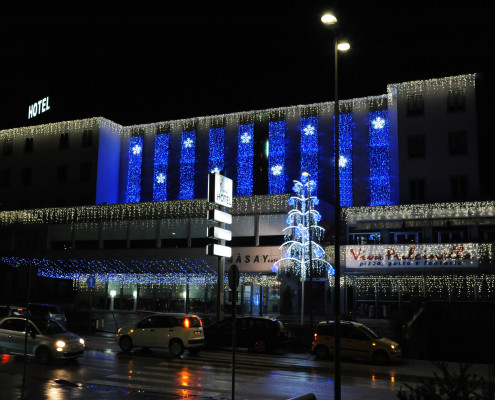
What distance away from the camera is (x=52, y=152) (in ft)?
148

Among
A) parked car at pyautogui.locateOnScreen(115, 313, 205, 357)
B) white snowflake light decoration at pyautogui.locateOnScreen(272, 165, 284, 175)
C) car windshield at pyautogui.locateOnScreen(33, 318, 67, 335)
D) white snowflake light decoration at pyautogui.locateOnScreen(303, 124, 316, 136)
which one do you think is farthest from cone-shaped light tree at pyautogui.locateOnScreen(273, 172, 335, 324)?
car windshield at pyautogui.locateOnScreen(33, 318, 67, 335)

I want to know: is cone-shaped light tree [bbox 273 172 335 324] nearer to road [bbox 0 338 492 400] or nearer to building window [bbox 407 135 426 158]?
building window [bbox 407 135 426 158]

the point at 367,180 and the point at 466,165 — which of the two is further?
the point at 367,180

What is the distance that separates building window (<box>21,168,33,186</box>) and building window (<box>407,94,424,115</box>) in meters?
30.9

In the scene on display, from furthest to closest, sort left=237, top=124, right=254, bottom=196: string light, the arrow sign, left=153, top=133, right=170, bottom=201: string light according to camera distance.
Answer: left=153, top=133, right=170, bottom=201: string light < left=237, top=124, right=254, bottom=196: string light < the arrow sign

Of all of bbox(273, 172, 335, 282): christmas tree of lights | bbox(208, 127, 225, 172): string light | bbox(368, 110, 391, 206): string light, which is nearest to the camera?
bbox(273, 172, 335, 282): christmas tree of lights

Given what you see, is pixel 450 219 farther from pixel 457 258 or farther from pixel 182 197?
pixel 182 197

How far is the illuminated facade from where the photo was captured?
33.9m

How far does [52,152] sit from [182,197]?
12682 mm

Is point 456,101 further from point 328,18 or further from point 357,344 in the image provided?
point 328,18

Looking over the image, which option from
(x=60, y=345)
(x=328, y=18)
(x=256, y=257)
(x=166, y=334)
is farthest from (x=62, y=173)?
(x=328, y=18)

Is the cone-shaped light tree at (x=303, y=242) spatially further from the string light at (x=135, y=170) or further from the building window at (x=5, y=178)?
the building window at (x=5, y=178)

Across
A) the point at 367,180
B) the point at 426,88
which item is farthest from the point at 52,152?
the point at 426,88

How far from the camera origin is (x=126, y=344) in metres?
21.1
